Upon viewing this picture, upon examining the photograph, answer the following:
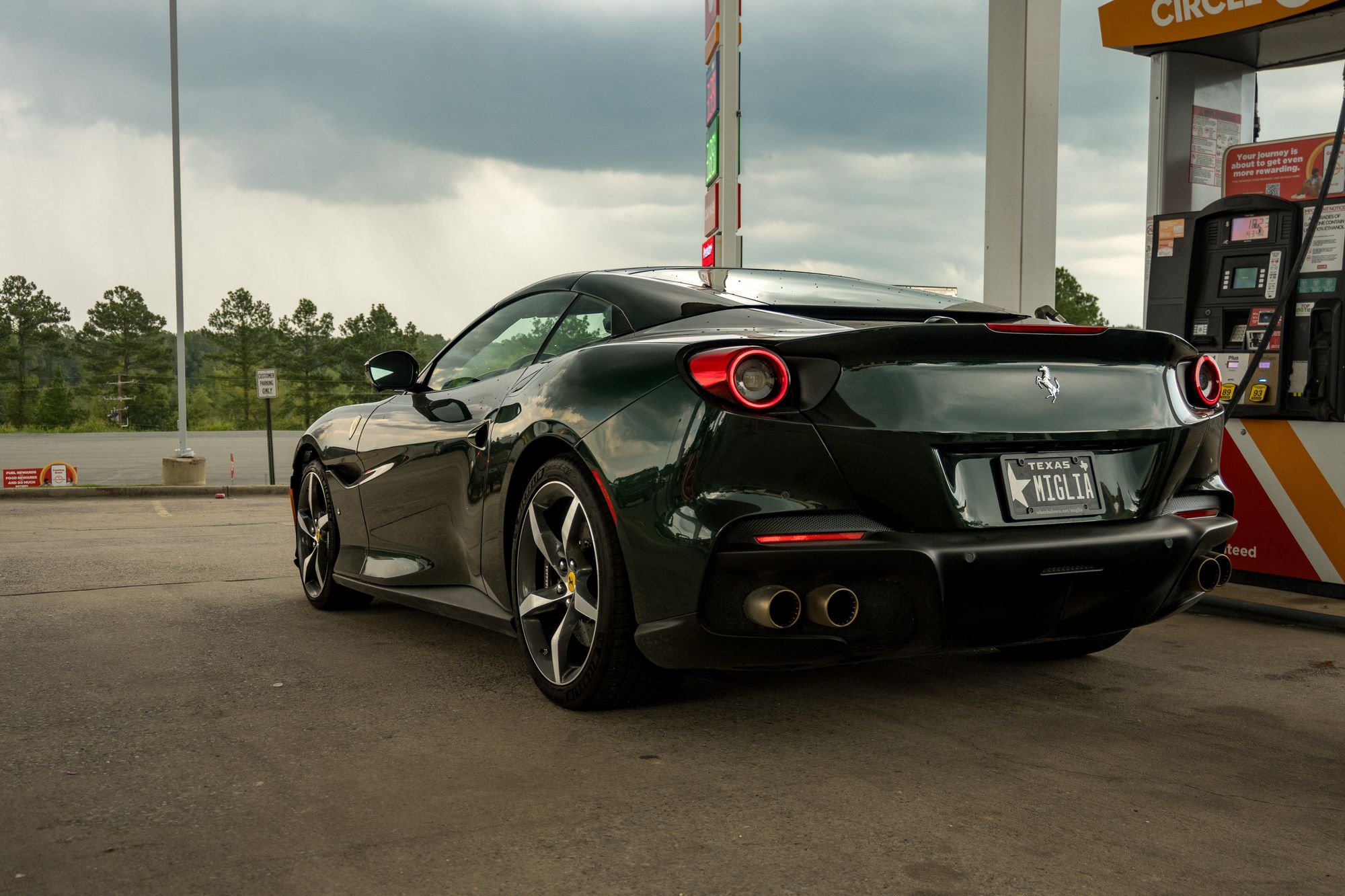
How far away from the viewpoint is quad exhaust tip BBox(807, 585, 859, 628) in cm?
297

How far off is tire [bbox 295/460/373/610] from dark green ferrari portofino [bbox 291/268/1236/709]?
1.85m

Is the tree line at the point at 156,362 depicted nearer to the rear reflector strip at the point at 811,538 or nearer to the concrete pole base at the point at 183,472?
the concrete pole base at the point at 183,472

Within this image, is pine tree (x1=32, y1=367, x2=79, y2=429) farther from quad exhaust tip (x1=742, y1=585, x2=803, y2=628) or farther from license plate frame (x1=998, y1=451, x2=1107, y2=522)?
license plate frame (x1=998, y1=451, x2=1107, y2=522)

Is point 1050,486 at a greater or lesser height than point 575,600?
greater

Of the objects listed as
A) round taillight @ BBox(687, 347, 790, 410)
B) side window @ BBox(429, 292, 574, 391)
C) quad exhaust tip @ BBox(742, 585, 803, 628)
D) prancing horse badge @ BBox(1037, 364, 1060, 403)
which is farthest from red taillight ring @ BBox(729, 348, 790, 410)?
side window @ BBox(429, 292, 574, 391)

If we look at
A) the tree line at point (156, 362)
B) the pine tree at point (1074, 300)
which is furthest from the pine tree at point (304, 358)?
the pine tree at point (1074, 300)

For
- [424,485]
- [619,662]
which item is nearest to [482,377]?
[424,485]

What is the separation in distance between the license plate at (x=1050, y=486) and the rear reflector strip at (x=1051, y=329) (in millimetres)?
339

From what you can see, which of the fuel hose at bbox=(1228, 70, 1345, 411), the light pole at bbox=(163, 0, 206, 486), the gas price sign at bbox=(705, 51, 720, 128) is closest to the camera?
the fuel hose at bbox=(1228, 70, 1345, 411)

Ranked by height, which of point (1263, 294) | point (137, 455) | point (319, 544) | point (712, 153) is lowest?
point (137, 455)

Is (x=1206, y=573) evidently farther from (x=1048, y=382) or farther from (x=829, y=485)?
(x=829, y=485)

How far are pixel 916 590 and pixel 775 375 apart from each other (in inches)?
25.4

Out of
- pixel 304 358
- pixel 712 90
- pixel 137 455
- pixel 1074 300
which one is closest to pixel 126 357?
pixel 304 358

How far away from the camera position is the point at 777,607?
9.82 feet
